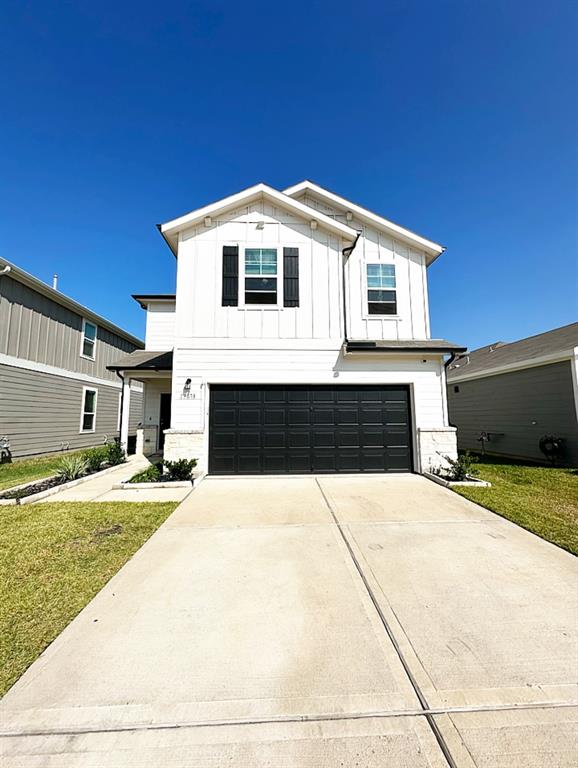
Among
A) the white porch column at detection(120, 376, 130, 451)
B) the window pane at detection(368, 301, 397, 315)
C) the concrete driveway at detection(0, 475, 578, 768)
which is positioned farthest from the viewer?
the white porch column at detection(120, 376, 130, 451)

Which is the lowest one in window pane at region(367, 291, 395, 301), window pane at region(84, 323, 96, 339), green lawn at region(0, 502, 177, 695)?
green lawn at region(0, 502, 177, 695)

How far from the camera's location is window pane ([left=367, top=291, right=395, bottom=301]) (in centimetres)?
976

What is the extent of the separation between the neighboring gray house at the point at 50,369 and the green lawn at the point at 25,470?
1.52 ft

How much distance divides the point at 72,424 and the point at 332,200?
537 inches

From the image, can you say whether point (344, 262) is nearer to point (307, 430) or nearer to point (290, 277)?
point (290, 277)

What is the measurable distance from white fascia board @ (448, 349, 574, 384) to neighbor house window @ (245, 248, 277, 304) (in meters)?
8.84

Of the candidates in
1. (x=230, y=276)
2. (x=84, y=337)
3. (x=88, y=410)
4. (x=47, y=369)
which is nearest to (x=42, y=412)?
(x=47, y=369)

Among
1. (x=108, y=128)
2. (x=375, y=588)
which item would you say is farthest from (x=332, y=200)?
(x=375, y=588)

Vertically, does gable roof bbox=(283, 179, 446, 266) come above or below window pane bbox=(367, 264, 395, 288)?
above

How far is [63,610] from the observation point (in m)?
2.93

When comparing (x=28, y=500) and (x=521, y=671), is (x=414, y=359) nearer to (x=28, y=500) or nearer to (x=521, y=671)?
(x=521, y=671)

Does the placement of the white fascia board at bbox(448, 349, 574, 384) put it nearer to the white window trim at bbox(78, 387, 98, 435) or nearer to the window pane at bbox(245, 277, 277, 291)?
the window pane at bbox(245, 277, 277, 291)

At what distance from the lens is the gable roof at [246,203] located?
917 cm

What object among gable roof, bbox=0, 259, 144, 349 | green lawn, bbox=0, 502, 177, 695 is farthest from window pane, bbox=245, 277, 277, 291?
gable roof, bbox=0, 259, 144, 349
